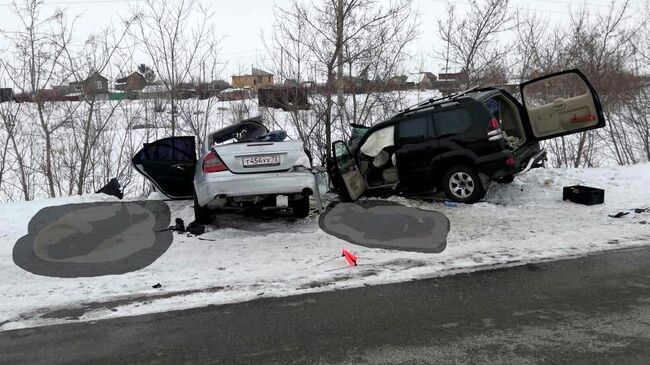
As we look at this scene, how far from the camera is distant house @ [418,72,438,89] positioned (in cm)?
1291

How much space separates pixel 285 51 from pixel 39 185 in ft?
22.0

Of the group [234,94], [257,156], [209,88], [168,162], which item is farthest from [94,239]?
[234,94]

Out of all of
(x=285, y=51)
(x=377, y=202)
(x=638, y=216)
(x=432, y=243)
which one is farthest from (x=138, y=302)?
(x=285, y=51)

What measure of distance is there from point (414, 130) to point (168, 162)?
4109mm

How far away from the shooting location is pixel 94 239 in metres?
6.66

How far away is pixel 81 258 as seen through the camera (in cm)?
593

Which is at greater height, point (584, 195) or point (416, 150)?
point (416, 150)

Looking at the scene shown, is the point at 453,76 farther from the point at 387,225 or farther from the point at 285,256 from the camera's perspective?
the point at 285,256

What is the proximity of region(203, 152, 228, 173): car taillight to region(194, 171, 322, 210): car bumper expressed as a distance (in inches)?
2.8

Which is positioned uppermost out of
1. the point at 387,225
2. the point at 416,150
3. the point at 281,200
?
the point at 416,150

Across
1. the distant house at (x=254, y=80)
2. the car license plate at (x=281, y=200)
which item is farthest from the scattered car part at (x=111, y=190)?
the distant house at (x=254, y=80)

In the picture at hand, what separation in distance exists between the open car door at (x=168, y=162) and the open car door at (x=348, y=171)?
2.40 m

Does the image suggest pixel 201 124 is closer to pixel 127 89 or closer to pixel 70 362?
pixel 127 89

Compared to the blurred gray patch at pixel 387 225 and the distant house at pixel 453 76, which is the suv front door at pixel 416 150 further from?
the distant house at pixel 453 76
